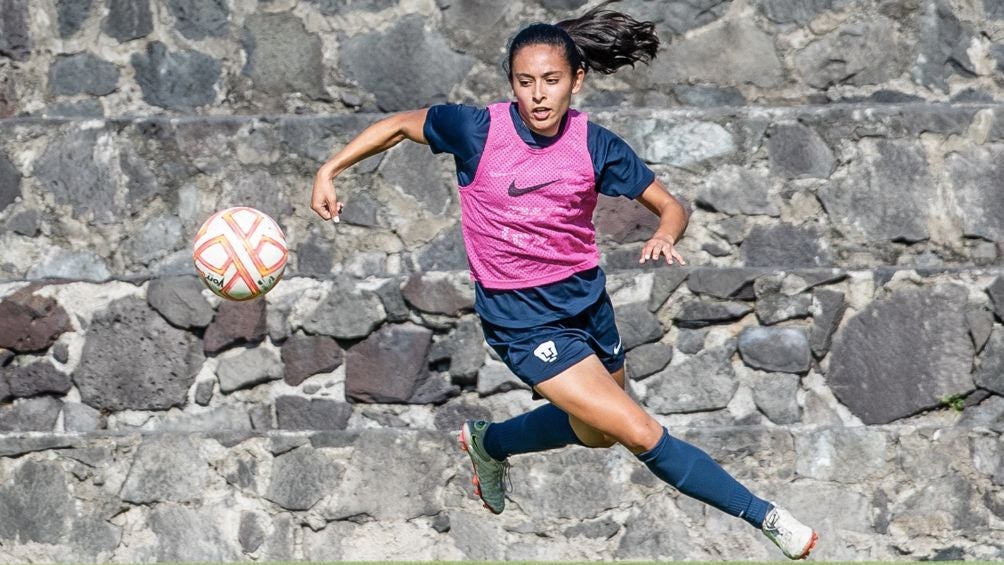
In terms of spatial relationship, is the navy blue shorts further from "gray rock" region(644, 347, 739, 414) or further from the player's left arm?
"gray rock" region(644, 347, 739, 414)

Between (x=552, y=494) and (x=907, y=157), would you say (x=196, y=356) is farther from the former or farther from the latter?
(x=907, y=157)

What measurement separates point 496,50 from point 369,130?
157 centimetres

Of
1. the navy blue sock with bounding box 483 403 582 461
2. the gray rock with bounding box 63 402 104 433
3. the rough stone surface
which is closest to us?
the navy blue sock with bounding box 483 403 582 461

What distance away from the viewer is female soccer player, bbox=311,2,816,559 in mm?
5066

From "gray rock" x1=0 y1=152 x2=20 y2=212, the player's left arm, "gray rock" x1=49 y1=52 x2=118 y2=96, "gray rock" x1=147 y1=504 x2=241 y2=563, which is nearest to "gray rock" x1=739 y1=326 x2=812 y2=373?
the player's left arm

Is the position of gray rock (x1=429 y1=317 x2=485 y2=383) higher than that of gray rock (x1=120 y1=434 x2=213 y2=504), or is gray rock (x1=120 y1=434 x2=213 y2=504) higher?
gray rock (x1=429 y1=317 x2=485 y2=383)

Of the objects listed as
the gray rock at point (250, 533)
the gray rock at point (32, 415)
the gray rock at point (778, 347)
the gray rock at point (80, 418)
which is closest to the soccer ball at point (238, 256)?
the gray rock at point (250, 533)

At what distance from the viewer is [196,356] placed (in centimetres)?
650

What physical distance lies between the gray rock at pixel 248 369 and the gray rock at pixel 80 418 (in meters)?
0.53

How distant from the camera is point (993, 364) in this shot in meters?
6.25

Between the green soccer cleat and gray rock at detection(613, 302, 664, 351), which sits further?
gray rock at detection(613, 302, 664, 351)

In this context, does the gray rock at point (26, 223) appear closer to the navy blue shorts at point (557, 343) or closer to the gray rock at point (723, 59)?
the navy blue shorts at point (557, 343)

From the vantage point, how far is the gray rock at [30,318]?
6508 mm

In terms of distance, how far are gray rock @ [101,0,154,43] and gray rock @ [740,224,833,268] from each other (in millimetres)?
2629
